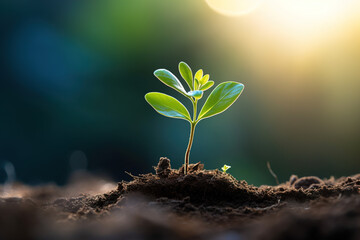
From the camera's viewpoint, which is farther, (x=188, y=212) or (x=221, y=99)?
(x=221, y=99)

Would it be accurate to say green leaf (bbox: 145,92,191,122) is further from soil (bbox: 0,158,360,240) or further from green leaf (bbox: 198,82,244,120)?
soil (bbox: 0,158,360,240)

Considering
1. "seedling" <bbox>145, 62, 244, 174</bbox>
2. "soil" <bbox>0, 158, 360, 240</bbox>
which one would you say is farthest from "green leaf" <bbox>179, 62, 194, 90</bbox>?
"soil" <bbox>0, 158, 360, 240</bbox>

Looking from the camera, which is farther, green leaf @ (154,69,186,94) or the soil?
green leaf @ (154,69,186,94)

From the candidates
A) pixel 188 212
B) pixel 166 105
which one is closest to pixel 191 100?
pixel 166 105

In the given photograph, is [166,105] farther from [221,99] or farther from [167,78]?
[221,99]

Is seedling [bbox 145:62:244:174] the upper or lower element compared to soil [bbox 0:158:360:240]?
upper

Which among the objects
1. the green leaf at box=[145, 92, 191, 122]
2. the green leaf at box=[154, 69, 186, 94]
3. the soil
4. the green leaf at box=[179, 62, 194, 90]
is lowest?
the soil
